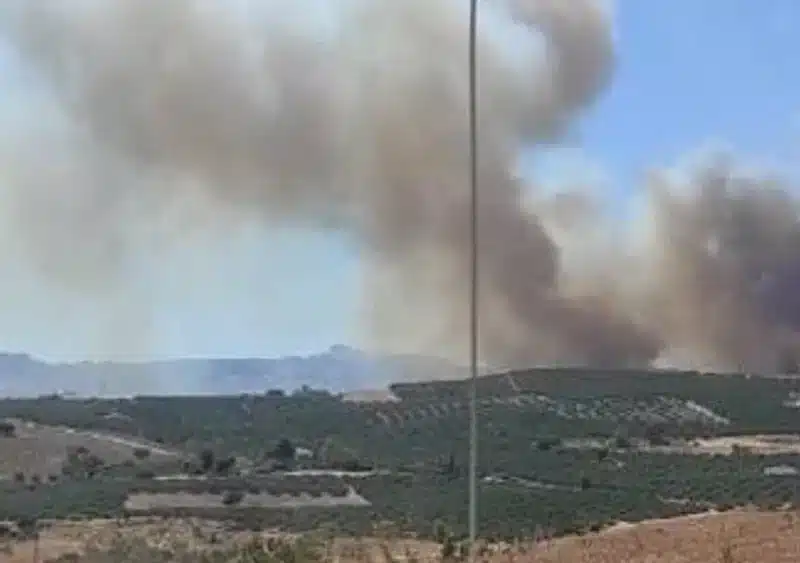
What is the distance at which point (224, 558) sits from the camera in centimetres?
2650

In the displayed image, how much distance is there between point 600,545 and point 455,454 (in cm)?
3780

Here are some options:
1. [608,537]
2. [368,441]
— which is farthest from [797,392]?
[608,537]

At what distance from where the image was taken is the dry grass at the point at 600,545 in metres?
23.5

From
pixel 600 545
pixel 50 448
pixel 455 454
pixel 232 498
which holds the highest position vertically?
pixel 50 448

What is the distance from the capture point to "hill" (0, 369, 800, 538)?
4472 cm

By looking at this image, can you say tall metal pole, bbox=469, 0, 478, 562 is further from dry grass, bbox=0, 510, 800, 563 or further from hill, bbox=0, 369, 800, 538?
hill, bbox=0, 369, 800, 538

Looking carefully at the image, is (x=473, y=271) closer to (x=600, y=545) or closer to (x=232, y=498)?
(x=600, y=545)

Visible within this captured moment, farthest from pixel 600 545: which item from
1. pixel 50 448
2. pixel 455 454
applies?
pixel 50 448

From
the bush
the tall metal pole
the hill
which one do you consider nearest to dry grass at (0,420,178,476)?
the hill

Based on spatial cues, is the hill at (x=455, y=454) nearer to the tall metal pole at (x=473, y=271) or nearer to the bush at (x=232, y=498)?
the bush at (x=232, y=498)

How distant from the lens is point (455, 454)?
213ft

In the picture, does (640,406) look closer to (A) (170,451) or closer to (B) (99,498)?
(A) (170,451)

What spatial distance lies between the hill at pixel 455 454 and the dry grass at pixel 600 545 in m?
4.33

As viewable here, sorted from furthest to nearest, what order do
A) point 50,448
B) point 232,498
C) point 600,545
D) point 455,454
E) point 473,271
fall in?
point 50,448 < point 455,454 < point 232,498 < point 600,545 < point 473,271
